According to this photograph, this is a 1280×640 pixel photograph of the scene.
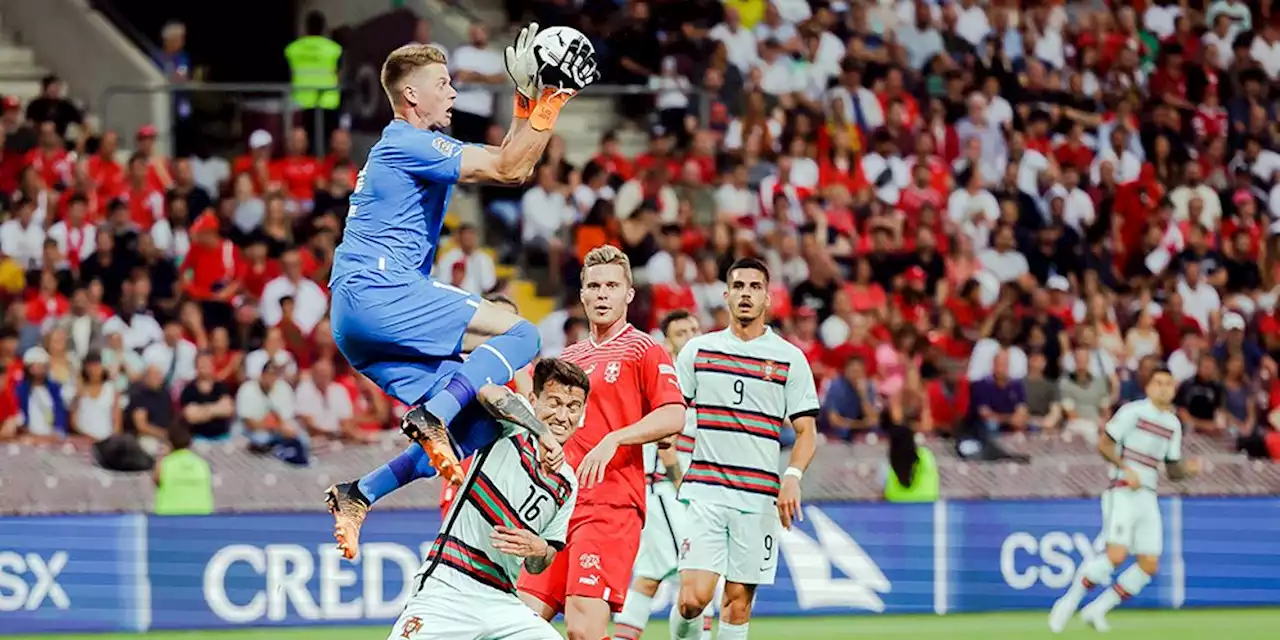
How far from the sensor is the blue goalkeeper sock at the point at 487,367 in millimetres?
8047

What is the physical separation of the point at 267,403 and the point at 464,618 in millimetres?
8514

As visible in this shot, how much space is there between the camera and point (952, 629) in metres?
15.0

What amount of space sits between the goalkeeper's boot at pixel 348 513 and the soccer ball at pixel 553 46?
1796mm

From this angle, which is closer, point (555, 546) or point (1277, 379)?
point (555, 546)

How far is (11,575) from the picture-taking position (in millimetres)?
14422

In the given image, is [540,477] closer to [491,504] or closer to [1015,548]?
[491,504]

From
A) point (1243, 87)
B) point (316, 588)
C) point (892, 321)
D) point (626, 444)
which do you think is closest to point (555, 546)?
point (626, 444)

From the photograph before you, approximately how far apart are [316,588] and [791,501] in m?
5.43

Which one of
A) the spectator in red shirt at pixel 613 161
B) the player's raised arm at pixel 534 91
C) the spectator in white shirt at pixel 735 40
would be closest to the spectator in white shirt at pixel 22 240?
the spectator in red shirt at pixel 613 161

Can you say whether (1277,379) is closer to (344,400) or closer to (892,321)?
(892,321)

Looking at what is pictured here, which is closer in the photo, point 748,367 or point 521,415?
point 521,415

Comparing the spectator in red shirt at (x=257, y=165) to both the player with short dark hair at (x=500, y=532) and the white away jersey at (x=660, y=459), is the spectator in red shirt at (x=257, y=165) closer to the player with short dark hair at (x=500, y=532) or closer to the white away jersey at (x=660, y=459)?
the white away jersey at (x=660, y=459)

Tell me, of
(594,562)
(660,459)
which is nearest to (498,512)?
(594,562)

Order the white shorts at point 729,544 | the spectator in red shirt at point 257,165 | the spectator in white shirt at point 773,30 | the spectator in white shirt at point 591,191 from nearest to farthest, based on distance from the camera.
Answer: the white shorts at point 729,544 < the spectator in red shirt at point 257,165 < the spectator in white shirt at point 591,191 < the spectator in white shirt at point 773,30
